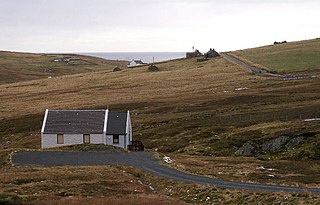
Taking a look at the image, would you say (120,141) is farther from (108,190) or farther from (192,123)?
(108,190)

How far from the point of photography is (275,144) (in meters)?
70.2

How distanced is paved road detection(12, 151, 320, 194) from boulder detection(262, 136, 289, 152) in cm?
1637

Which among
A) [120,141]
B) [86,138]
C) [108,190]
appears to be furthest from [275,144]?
[108,190]

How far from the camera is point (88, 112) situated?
75.2 m

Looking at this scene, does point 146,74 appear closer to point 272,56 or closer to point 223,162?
point 272,56

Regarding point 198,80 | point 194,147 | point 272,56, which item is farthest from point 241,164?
point 272,56

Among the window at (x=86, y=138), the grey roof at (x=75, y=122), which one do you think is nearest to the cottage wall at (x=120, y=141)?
the grey roof at (x=75, y=122)

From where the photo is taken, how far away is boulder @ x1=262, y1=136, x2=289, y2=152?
228 feet

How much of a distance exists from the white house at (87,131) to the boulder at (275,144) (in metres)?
19.2

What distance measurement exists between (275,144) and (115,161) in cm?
2351

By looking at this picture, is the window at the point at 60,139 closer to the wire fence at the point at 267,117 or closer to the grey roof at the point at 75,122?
the grey roof at the point at 75,122

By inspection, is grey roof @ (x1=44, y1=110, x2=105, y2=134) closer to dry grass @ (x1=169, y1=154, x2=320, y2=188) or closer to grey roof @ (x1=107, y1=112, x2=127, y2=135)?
grey roof @ (x1=107, y1=112, x2=127, y2=135)

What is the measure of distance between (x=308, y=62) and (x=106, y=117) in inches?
4394

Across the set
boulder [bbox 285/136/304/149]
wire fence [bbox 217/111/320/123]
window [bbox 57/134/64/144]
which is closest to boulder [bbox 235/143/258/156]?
boulder [bbox 285/136/304/149]
